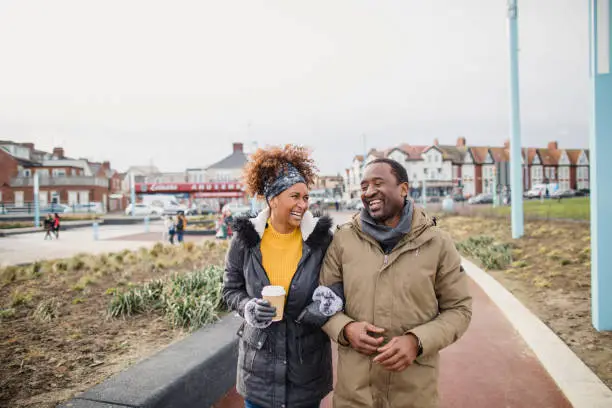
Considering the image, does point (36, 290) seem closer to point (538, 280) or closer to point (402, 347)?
point (402, 347)

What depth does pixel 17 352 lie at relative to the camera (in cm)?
380

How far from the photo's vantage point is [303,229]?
2340mm

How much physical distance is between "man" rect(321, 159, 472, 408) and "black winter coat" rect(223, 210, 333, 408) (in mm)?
190

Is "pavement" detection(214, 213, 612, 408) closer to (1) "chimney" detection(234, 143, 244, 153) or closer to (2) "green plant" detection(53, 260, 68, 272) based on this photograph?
(2) "green plant" detection(53, 260, 68, 272)

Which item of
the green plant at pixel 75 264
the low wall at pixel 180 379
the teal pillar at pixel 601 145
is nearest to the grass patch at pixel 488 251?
the teal pillar at pixel 601 145

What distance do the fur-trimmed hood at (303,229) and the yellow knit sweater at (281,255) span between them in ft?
0.22

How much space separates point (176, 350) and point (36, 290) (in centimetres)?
432

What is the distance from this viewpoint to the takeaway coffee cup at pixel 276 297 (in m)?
2.07

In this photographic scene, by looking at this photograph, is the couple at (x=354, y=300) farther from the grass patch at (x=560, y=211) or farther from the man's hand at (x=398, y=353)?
the grass patch at (x=560, y=211)

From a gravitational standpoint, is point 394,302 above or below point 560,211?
above

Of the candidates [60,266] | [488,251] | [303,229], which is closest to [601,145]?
[303,229]

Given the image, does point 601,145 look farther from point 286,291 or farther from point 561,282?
point 286,291

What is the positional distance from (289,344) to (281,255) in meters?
0.49

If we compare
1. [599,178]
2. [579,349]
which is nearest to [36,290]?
[579,349]
